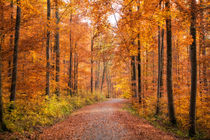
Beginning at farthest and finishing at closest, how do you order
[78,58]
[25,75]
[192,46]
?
1. [78,58]
2. [25,75]
3. [192,46]

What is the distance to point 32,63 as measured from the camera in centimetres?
912

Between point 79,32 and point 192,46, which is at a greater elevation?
point 79,32

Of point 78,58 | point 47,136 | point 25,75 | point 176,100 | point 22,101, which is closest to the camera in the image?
point 47,136

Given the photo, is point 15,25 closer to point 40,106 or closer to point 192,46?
point 40,106

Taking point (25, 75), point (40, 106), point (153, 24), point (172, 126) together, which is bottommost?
point (172, 126)

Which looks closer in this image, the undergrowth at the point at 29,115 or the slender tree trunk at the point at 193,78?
the undergrowth at the point at 29,115

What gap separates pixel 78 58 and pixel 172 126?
1475 cm

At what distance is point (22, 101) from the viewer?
8070 millimetres

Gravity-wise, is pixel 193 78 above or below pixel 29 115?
above

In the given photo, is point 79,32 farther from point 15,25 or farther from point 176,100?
point 176,100

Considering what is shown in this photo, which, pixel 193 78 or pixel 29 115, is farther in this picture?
pixel 29 115

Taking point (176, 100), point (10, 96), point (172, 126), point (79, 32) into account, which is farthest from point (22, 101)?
point (79, 32)

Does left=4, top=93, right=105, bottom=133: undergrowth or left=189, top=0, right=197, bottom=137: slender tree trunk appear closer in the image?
left=4, top=93, right=105, bottom=133: undergrowth

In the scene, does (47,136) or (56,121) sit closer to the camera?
(47,136)
